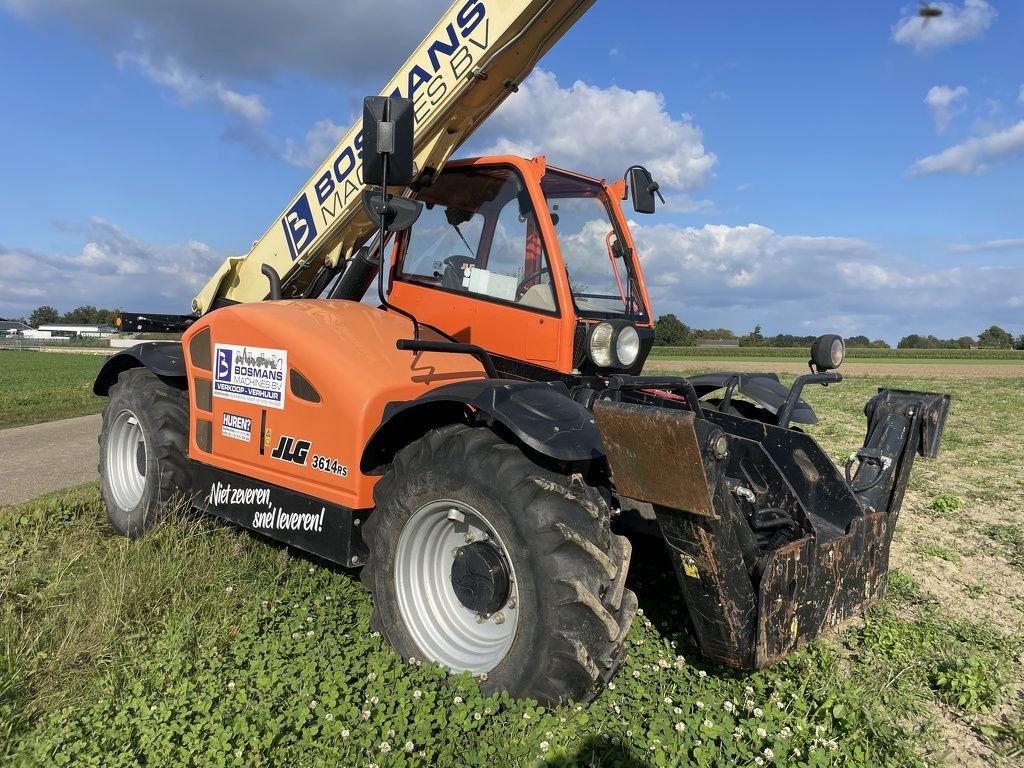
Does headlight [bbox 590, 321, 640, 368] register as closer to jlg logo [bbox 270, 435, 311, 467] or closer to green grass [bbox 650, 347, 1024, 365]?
jlg logo [bbox 270, 435, 311, 467]

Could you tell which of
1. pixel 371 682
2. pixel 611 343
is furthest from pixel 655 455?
pixel 371 682

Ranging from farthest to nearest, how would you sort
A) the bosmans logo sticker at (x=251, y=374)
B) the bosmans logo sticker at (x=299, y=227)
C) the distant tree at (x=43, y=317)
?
the distant tree at (x=43, y=317)
the bosmans logo sticker at (x=299, y=227)
the bosmans logo sticker at (x=251, y=374)

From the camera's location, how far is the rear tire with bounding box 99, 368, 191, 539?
16.2 ft

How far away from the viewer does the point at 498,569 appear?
3115 millimetres

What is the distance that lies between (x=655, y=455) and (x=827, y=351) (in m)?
2.18

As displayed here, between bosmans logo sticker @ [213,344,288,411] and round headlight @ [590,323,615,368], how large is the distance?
1.68 meters

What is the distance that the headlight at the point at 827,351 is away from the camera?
4262 mm

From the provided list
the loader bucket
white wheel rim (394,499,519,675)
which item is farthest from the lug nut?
the loader bucket

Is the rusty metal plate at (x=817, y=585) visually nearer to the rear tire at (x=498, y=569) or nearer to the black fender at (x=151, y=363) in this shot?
the rear tire at (x=498, y=569)

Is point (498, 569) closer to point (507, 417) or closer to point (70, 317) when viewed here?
point (507, 417)

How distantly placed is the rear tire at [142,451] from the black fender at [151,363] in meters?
0.10

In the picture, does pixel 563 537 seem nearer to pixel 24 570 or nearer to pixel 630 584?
pixel 630 584

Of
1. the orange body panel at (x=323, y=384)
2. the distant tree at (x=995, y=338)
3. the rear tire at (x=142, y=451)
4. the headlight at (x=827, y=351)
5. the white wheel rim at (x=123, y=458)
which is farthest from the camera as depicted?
the distant tree at (x=995, y=338)

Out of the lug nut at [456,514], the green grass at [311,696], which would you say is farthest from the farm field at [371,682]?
the lug nut at [456,514]
